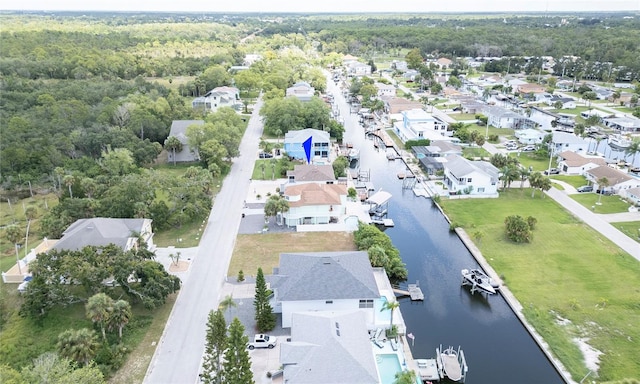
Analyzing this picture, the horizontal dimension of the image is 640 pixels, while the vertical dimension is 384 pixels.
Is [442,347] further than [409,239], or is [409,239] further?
[409,239]

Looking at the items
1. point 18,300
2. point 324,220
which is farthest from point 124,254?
point 324,220

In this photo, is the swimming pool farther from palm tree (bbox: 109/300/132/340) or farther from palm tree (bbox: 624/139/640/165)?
palm tree (bbox: 624/139/640/165)

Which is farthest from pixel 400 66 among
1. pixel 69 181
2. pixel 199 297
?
pixel 199 297

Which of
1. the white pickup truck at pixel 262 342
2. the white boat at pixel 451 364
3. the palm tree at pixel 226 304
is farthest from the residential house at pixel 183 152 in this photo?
the white boat at pixel 451 364

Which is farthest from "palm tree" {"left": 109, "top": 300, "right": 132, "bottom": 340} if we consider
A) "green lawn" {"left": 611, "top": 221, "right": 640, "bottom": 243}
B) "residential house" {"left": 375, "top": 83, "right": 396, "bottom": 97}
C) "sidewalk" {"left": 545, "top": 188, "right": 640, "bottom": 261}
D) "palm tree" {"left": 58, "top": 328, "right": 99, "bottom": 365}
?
"residential house" {"left": 375, "top": 83, "right": 396, "bottom": 97}

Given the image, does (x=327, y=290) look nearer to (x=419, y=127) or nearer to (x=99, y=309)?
(x=99, y=309)

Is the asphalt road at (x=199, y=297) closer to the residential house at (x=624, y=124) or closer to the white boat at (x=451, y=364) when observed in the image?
the white boat at (x=451, y=364)

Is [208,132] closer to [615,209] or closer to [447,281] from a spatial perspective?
[447,281]
